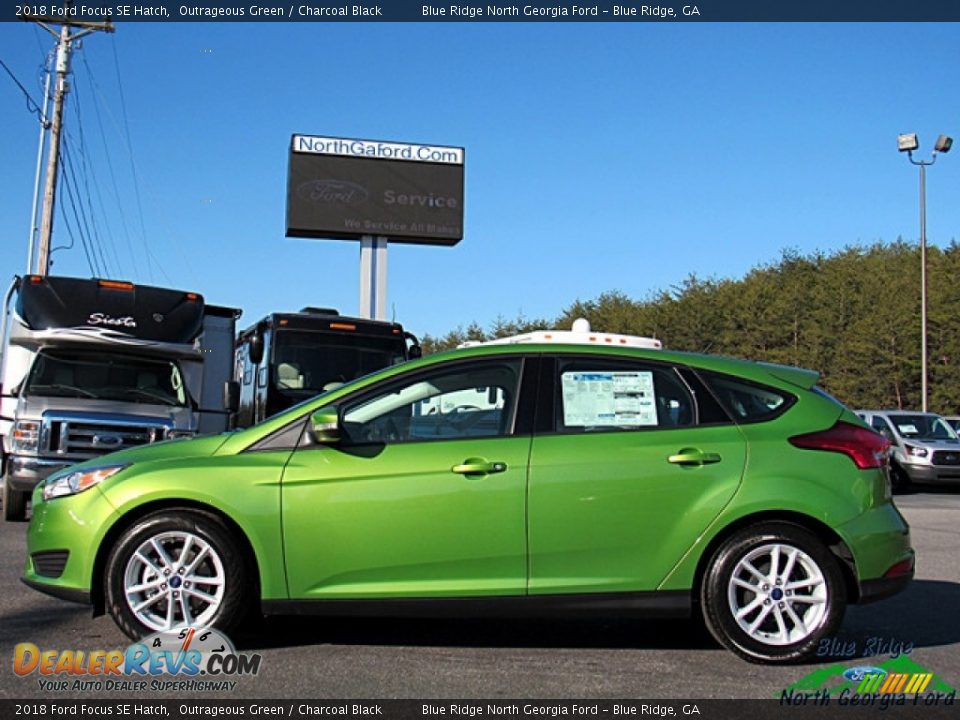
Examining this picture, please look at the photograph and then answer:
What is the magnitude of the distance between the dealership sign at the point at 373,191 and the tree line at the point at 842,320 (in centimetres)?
1940

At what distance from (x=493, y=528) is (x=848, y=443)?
79.0 inches

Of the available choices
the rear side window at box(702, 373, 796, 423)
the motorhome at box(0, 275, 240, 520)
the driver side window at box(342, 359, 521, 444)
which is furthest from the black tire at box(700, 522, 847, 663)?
the motorhome at box(0, 275, 240, 520)

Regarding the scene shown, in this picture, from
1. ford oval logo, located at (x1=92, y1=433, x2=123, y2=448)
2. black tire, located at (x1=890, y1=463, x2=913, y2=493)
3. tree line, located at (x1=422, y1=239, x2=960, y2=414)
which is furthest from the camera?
tree line, located at (x1=422, y1=239, x2=960, y2=414)

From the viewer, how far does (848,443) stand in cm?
533

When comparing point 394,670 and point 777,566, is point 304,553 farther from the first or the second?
point 777,566

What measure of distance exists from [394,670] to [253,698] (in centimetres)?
76

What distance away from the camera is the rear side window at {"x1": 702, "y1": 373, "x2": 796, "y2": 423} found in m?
5.43

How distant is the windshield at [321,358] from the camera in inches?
543

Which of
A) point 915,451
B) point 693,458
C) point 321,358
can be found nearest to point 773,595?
point 693,458

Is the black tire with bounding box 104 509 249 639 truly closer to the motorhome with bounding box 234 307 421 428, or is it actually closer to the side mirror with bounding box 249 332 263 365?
the motorhome with bounding box 234 307 421 428

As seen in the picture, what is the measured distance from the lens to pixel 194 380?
12.1 m

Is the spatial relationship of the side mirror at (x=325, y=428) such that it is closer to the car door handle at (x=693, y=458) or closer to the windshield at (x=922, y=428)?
the car door handle at (x=693, y=458)

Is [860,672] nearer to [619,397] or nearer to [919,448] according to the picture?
[619,397]

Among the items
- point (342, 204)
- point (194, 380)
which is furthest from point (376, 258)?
point (194, 380)
